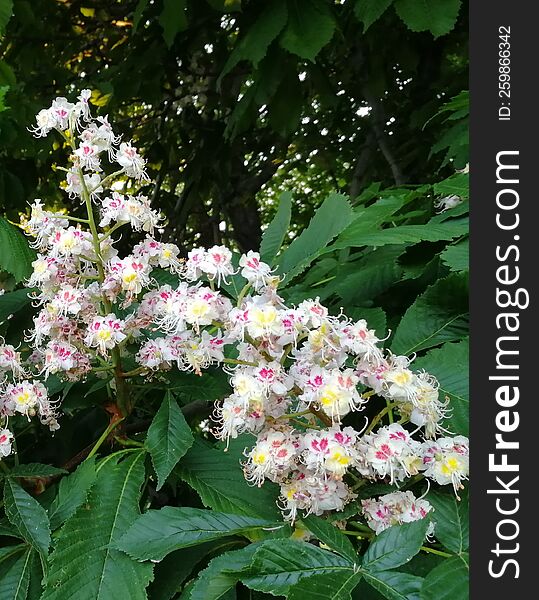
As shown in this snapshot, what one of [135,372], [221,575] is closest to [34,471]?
[135,372]

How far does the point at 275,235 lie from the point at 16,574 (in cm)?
64

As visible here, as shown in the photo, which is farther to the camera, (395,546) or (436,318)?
(436,318)

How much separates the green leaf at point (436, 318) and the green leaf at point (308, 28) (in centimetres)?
79

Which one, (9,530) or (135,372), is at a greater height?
(135,372)

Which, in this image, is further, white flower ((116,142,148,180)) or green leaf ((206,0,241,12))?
green leaf ((206,0,241,12))

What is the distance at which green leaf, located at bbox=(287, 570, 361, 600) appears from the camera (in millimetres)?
614

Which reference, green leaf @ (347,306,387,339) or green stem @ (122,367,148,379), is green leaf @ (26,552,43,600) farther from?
green leaf @ (347,306,387,339)

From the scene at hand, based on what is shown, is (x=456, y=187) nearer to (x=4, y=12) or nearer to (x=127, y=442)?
(x=127, y=442)

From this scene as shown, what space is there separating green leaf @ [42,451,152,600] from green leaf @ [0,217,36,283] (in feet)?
1.23

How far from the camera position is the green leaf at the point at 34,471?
0.98m

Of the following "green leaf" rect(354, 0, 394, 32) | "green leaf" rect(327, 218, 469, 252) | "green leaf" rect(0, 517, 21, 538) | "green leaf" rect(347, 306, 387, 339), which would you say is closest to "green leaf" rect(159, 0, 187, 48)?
"green leaf" rect(354, 0, 394, 32)

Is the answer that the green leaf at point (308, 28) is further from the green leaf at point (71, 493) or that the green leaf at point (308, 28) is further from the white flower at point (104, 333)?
the green leaf at point (71, 493)

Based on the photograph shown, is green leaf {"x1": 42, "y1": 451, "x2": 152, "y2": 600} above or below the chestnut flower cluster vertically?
below

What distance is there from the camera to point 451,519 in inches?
29.5
